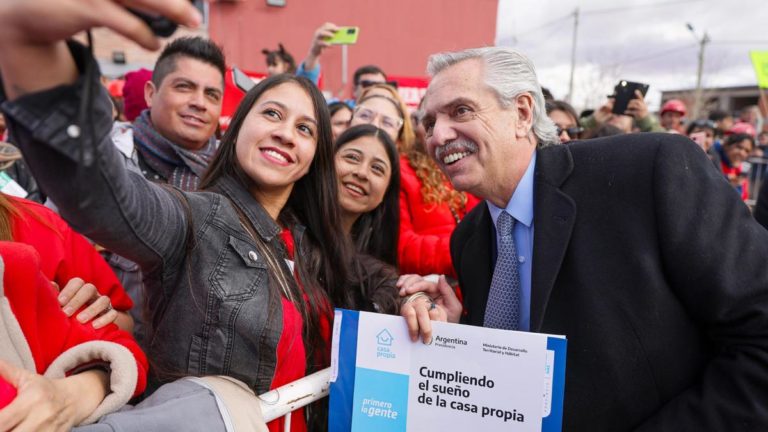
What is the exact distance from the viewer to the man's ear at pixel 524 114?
1771mm

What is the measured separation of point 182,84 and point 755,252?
2725mm

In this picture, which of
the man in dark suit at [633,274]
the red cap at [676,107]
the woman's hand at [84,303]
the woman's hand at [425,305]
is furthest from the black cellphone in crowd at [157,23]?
the red cap at [676,107]

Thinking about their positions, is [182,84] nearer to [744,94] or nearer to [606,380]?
[606,380]

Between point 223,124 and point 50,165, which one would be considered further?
point 223,124

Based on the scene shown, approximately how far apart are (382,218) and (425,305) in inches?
56.4

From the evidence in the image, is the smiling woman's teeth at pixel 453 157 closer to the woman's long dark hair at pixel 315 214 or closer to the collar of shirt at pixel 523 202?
the collar of shirt at pixel 523 202

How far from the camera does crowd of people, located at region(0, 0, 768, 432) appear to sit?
0.87 metres

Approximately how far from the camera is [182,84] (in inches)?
109

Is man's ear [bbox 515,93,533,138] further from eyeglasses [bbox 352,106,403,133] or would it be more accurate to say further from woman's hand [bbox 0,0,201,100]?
eyeglasses [bbox 352,106,403,133]

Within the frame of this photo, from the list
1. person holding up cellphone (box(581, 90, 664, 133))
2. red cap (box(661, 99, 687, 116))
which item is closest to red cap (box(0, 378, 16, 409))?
person holding up cellphone (box(581, 90, 664, 133))

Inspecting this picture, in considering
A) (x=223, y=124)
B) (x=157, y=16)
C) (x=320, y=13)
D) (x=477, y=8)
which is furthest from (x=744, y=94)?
(x=157, y=16)

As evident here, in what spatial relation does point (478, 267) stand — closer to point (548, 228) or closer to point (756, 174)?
point (548, 228)

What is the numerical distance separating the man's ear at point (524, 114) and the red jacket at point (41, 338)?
1.42 metres

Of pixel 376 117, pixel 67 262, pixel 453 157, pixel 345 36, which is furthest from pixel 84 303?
pixel 345 36
